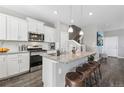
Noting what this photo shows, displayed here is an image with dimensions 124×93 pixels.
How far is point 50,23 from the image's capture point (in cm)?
616

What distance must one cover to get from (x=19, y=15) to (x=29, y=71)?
2645 mm

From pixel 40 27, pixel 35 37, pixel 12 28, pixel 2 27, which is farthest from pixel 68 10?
pixel 2 27

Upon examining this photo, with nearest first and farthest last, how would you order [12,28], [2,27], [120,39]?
[2,27], [12,28], [120,39]

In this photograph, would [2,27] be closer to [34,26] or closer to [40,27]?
[34,26]

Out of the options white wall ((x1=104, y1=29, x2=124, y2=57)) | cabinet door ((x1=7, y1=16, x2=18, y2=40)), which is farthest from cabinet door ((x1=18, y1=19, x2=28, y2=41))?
white wall ((x1=104, y1=29, x2=124, y2=57))

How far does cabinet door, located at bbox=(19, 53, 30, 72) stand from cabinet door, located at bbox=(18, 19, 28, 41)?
0.74 meters

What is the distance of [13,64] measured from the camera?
11.3 feet

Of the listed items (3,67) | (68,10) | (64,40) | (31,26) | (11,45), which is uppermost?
(68,10)

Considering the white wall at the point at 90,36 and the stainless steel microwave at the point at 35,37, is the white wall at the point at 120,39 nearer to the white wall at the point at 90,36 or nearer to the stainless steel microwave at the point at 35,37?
the white wall at the point at 90,36

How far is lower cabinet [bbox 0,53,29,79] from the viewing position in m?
3.14
